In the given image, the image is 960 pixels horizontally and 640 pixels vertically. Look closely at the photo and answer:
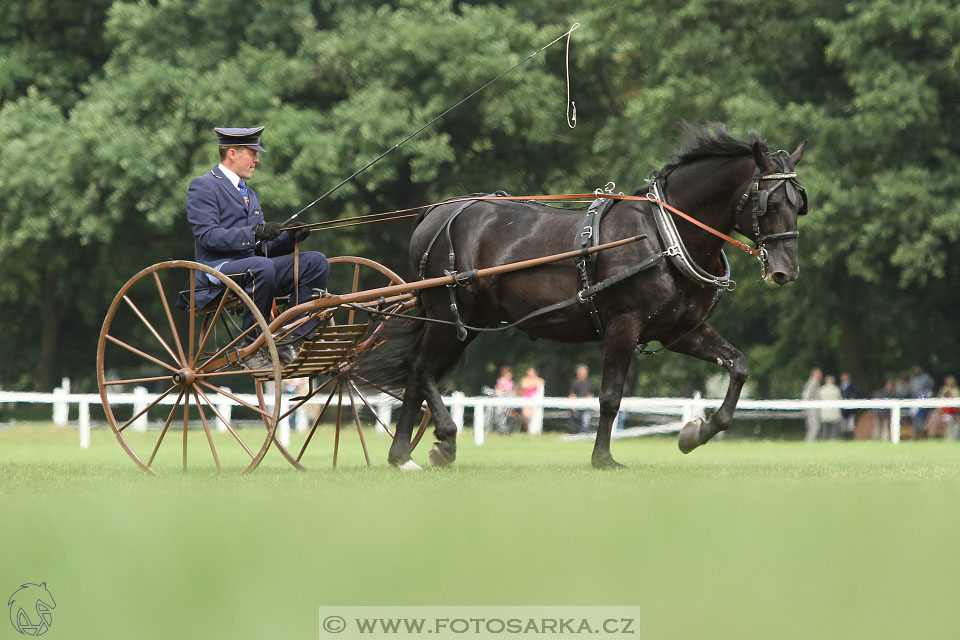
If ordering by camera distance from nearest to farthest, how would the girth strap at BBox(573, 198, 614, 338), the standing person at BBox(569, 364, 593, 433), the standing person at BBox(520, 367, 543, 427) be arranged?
the girth strap at BBox(573, 198, 614, 338) → the standing person at BBox(520, 367, 543, 427) → the standing person at BBox(569, 364, 593, 433)

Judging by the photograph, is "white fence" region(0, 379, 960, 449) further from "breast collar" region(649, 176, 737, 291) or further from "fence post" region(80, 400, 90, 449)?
"breast collar" region(649, 176, 737, 291)

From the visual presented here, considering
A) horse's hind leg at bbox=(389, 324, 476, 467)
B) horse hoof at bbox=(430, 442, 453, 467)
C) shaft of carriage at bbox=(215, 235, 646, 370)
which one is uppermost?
shaft of carriage at bbox=(215, 235, 646, 370)

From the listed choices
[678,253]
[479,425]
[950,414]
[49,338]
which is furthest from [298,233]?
[49,338]

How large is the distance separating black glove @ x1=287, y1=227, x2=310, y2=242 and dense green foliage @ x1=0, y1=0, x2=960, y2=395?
1168 cm

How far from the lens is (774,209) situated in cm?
950

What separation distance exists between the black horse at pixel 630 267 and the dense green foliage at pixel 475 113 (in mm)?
11301

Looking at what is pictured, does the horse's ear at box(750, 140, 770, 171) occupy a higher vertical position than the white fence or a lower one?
higher

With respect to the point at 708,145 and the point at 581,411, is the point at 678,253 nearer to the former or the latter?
the point at 708,145

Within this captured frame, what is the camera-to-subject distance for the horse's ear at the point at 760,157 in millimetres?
9555

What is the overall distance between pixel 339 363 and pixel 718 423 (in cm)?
280

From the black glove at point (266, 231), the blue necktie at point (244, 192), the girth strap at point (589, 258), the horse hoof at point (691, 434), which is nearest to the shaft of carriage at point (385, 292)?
the girth strap at point (589, 258)

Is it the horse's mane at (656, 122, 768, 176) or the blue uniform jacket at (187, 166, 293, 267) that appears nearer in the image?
the horse's mane at (656, 122, 768, 176)

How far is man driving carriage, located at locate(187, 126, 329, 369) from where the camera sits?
9945 mm

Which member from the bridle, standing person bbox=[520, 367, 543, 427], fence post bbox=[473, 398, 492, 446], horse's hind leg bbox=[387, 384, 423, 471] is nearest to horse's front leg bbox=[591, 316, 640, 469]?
the bridle
